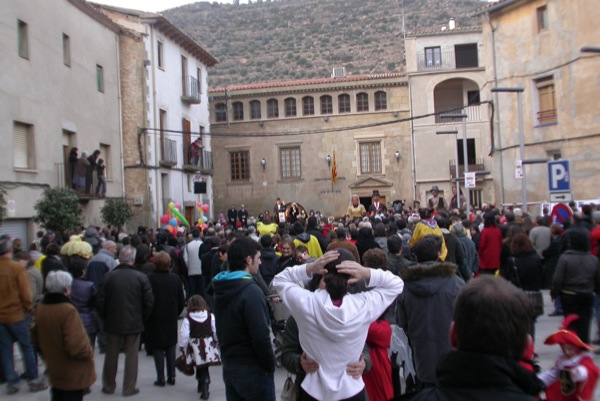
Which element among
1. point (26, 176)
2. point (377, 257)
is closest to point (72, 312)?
point (377, 257)

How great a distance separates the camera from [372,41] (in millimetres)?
81875

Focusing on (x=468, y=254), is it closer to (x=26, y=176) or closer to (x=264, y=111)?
(x=26, y=176)

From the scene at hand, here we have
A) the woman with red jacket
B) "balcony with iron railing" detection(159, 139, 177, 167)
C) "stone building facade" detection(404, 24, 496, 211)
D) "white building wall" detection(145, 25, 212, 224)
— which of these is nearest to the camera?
the woman with red jacket

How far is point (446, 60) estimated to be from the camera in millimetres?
39062

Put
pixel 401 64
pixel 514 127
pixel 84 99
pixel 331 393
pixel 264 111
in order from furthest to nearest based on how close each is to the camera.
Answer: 1. pixel 401 64
2. pixel 264 111
3. pixel 514 127
4. pixel 84 99
5. pixel 331 393

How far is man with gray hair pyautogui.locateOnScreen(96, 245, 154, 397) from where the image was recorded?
8.07 m

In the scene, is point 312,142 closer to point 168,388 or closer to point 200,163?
point 200,163

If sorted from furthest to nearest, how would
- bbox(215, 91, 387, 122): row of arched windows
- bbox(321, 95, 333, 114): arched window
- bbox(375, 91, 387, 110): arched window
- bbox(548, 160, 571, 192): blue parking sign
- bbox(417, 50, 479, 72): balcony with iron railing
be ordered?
bbox(321, 95, 333, 114): arched window < bbox(215, 91, 387, 122): row of arched windows < bbox(375, 91, 387, 110): arched window < bbox(417, 50, 479, 72): balcony with iron railing < bbox(548, 160, 571, 192): blue parking sign

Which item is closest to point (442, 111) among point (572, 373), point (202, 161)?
point (202, 161)

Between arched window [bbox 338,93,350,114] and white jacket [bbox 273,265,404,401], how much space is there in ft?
120

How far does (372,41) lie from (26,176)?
6703 centimetres

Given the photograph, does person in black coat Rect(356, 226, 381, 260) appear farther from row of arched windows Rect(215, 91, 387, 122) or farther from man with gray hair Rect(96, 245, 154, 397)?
row of arched windows Rect(215, 91, 387, 122)

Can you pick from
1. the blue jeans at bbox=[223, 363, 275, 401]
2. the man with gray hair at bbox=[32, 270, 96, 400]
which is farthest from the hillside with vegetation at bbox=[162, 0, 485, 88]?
the blue jeans at bbox=[223, 363, 275, 401]

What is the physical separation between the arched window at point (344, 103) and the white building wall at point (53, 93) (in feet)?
52.0
